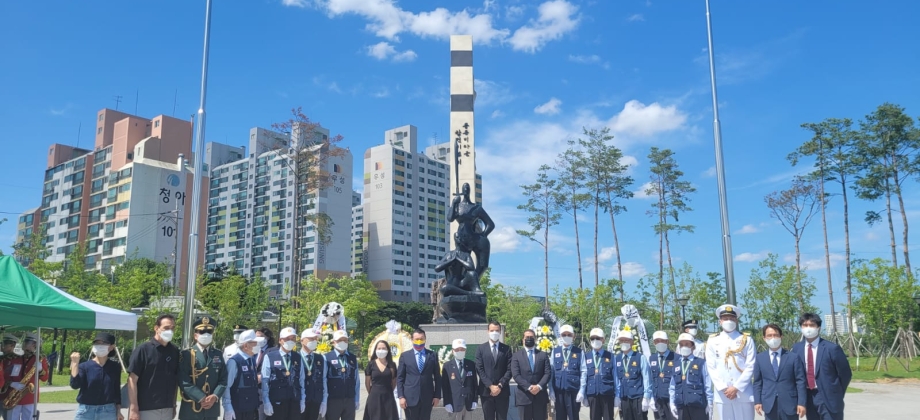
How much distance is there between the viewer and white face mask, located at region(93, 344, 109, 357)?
6.78m

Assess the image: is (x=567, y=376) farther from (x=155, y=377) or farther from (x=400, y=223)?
(x=400, y=223)

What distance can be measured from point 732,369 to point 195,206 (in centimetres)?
887

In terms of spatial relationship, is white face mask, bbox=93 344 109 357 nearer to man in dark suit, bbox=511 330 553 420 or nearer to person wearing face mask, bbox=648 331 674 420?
man in dark suit, bbox=511 330 553 420

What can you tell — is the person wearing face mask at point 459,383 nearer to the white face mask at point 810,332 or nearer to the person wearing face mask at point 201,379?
the person wearing face mask at point 201,379

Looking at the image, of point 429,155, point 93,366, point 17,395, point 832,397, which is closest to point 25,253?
point 17,395

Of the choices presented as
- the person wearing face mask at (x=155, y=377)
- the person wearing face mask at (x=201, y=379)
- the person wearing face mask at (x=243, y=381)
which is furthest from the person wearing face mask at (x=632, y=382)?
the person wearing face mask at (x=155, y=377)

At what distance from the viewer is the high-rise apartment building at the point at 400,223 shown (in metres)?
81.0

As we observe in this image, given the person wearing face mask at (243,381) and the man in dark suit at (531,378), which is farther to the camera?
the man in dark suit at (531,378)

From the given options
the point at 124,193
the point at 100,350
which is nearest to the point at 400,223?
the point at 124,193

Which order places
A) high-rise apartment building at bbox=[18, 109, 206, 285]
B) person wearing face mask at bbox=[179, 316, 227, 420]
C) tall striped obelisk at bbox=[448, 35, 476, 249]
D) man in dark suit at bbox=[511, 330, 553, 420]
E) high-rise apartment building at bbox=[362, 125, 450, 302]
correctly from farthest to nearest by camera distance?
high-rise apartment building at bbox=[362, 125, 450, 302]
high-rise apartment building at bbox=[18, 109, 206, 285]
tall striped obelisk at bbox=[448, 35, 476, 249]
man in dark suit at bbox=[511, 330, 553, 420]
person wearing face mask at bbox=[179, 316, 227, 420]

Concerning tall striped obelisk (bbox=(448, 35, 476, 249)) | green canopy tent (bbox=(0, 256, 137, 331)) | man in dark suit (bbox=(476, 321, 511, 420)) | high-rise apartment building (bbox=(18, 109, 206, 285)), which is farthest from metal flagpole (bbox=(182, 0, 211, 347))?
high-rise apartment building (bbox=(18, 109, 206, 285))

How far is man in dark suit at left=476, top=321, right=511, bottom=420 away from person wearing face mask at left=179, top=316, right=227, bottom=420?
138 inches

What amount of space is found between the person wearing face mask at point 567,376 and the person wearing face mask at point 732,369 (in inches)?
66.5

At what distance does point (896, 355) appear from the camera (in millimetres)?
27594
